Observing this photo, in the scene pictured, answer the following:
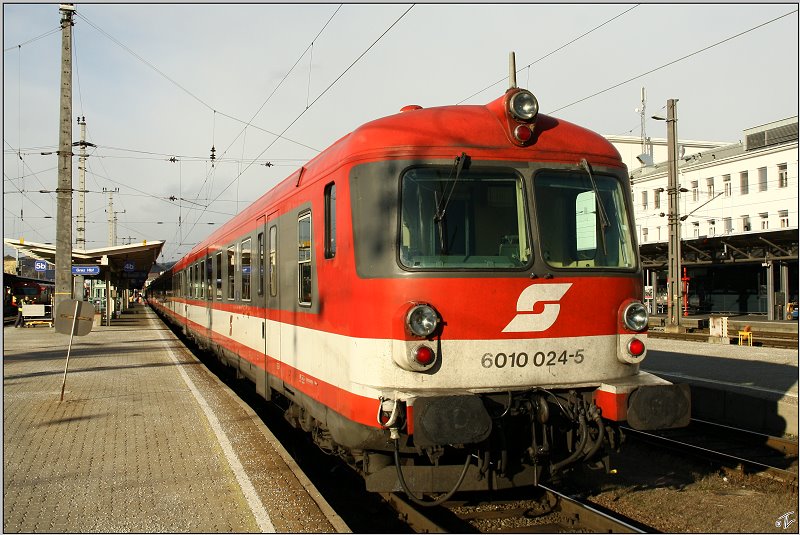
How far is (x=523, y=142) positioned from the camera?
19.1 ft

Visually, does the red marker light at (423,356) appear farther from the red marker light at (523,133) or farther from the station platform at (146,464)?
the red marker light at (523,133)

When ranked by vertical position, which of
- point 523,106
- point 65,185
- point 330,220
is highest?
point 65,185

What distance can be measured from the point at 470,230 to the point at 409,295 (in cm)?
73

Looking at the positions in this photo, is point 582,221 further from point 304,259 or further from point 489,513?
point 304,259

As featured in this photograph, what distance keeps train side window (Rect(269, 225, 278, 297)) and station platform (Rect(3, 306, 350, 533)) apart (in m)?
1.78

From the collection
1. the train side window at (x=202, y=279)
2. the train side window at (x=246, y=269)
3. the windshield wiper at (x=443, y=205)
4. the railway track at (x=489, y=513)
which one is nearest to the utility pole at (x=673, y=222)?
the train side window at (x=202, y=279)

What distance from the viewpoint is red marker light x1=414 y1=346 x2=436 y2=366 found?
5266 millimetres

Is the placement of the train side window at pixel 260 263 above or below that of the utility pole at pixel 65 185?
below

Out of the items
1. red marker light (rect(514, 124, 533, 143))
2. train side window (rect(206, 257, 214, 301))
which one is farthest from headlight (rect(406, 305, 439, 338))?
train side window (rect(206, 257, 214, 301))

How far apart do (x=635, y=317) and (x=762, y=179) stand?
42358mm

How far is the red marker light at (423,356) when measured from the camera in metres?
5.27

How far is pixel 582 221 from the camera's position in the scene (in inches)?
236

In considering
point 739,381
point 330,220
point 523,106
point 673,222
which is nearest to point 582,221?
point 523,106

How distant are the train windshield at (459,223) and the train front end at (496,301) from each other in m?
0.01
